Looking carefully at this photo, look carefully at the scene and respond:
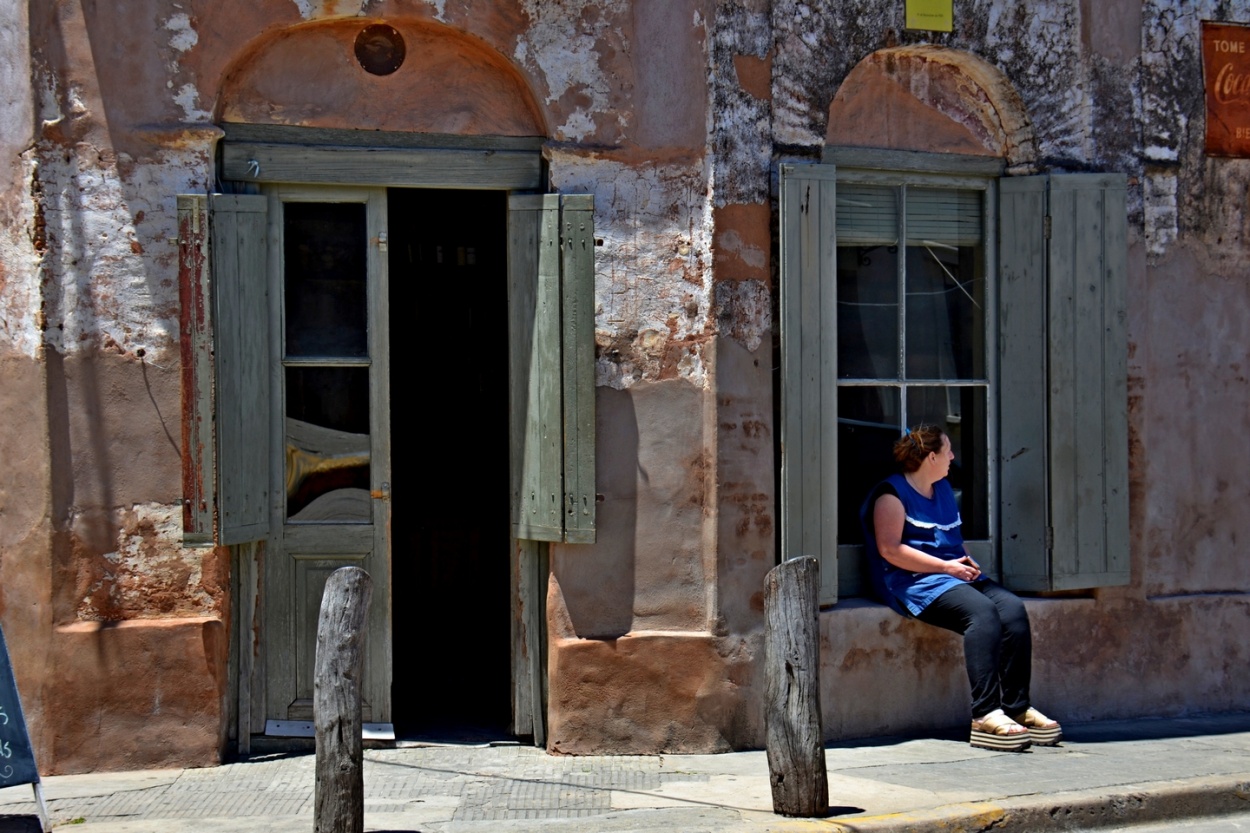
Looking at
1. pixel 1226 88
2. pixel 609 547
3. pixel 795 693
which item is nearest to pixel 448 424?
Answer: pixel 609 547

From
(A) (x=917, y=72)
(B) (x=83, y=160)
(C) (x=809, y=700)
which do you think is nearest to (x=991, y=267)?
(A) (x=917, y=72)

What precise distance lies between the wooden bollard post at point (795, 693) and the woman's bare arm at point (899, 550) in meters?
1.54

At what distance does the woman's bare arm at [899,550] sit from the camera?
22.6 feet

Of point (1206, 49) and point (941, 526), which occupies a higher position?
point (1206, 49)

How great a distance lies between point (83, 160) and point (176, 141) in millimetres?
420

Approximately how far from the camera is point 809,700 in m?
5.44

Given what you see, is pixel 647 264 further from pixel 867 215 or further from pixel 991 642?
pixel 991 642

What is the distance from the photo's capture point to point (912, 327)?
7.50 metres

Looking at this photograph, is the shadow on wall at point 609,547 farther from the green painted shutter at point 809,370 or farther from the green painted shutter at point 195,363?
the green painted shutter at point 195,363

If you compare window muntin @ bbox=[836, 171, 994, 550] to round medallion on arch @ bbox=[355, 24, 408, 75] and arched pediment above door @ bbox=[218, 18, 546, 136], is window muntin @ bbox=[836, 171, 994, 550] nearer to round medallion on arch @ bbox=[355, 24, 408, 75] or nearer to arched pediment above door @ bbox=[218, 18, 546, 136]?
arched pediment above door @ bbox=[218, 18, 546, 136]

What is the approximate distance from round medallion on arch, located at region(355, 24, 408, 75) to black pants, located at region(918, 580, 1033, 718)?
3.72 meters

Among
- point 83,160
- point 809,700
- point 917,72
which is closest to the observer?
point 809,700

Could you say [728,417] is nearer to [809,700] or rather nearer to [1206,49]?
[809,700]

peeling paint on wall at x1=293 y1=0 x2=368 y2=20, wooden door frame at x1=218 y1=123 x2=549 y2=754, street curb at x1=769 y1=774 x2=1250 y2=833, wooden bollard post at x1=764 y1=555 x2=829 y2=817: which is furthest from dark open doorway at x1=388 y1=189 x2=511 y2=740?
street curb at x1=769 y1=774 x2=1250 y2=833
